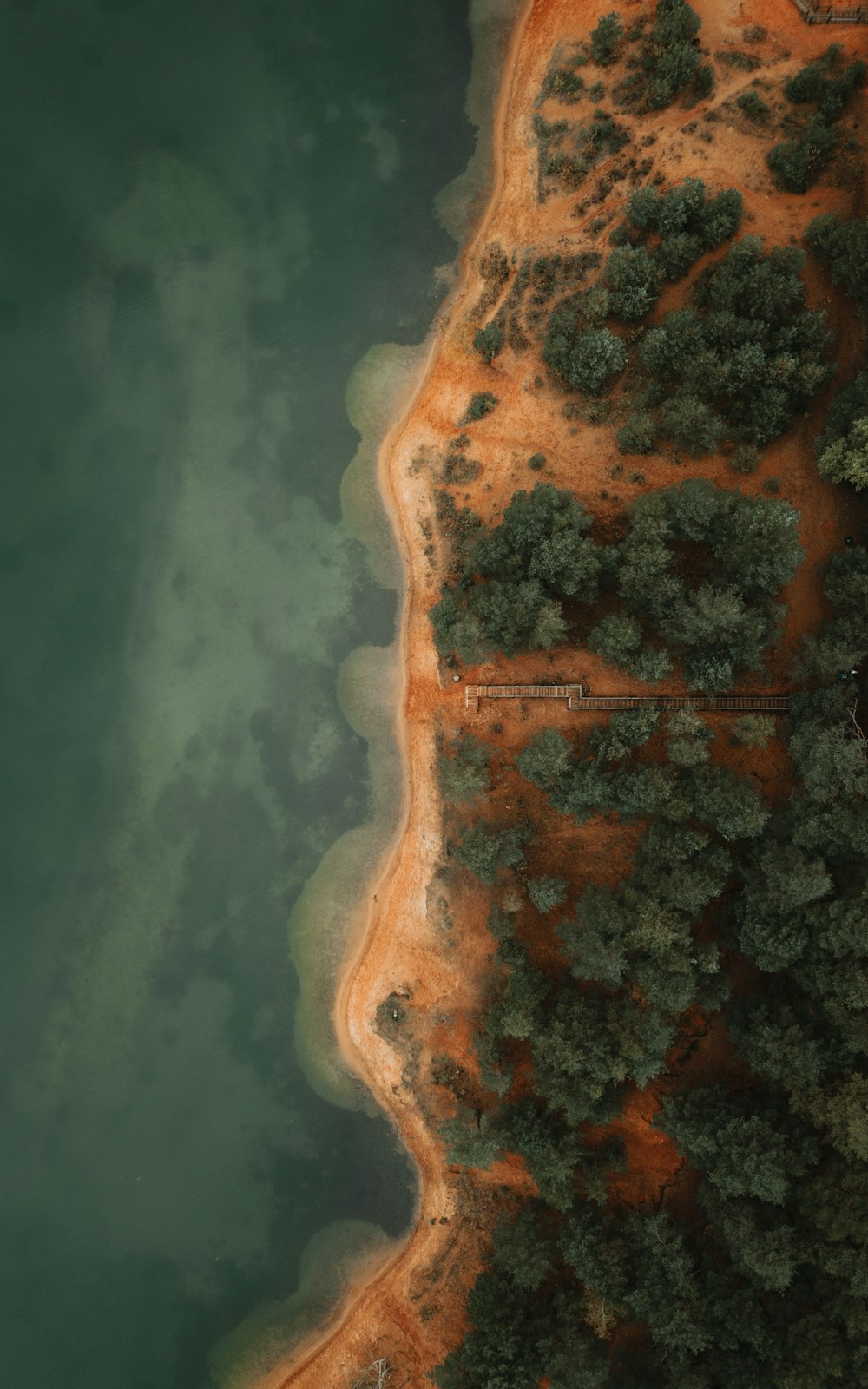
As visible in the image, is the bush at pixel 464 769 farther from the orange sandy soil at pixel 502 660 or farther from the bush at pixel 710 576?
the bush at pixel 710 576

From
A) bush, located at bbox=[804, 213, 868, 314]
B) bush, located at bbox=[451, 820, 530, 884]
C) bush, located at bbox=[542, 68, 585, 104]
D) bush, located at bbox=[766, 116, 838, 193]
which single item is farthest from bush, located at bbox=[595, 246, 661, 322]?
bush, located at bbox=[451, 820, 530, 884]

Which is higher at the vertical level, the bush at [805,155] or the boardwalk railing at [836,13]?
the boardwalk railing at [836,13]

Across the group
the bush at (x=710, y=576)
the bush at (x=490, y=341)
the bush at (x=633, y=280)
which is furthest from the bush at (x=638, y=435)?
the bush at (x=490, y=341)

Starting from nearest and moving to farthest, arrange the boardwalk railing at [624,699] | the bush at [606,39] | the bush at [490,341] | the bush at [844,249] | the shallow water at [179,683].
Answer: the bush at [844,249] → the boardwalk railing at [624,699] → the bush at [606,39] → the bush at [490,341] → the shallow water at [179,683]

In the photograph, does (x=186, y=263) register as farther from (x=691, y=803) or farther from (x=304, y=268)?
(x=691, y=803)

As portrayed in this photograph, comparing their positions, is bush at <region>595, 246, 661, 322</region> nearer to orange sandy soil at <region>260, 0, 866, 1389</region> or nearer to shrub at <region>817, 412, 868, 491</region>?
orange sandy soil at <region>260, 0, 866, 1389</region>

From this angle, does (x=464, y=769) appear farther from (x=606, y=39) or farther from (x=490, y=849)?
(x=606, y=39)

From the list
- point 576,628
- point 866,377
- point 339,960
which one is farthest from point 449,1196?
point 866,377
